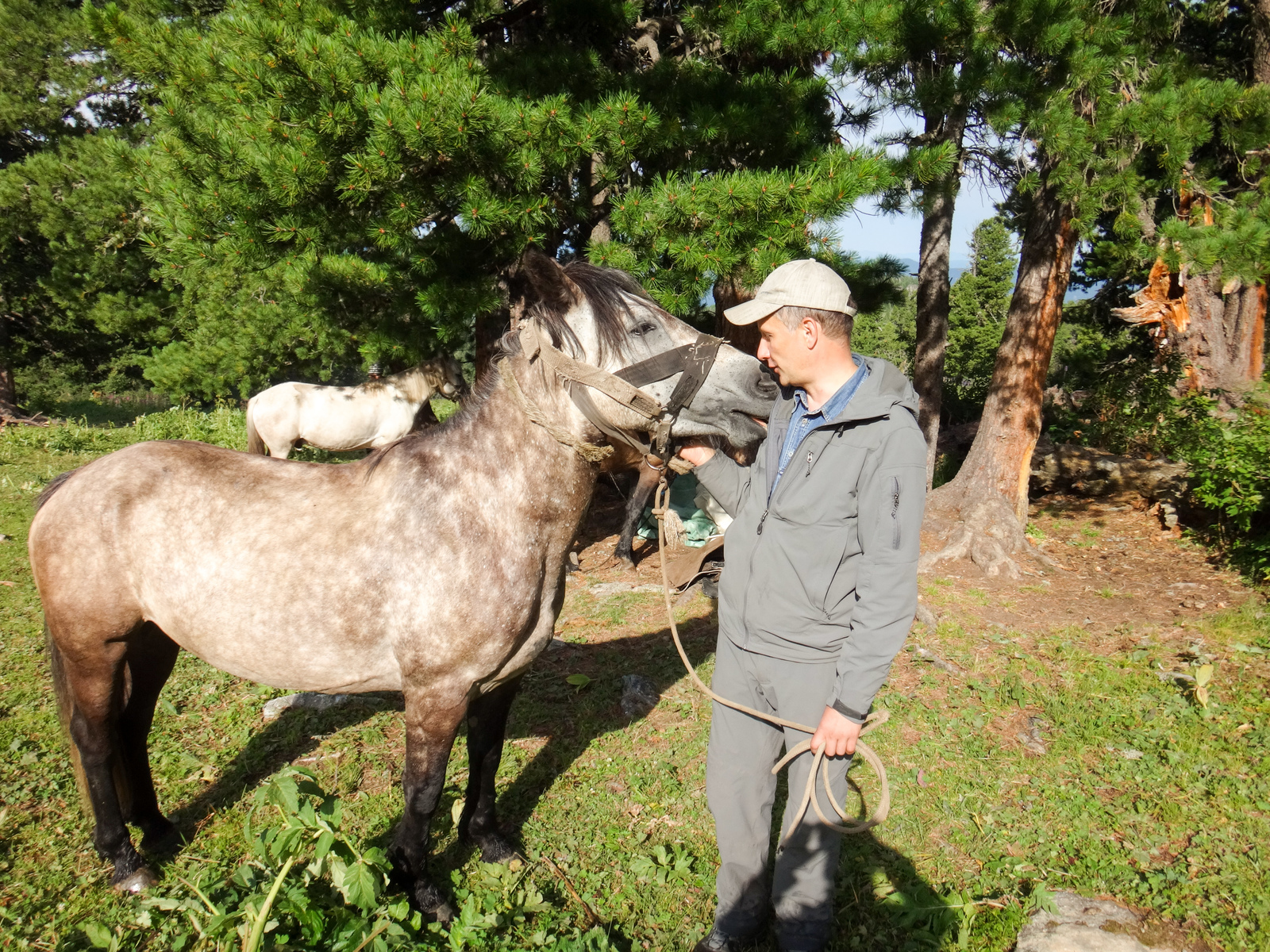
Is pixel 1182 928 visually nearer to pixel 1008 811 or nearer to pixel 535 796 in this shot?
pixel 1008 811

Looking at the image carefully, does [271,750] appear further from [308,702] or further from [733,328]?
[733,328]

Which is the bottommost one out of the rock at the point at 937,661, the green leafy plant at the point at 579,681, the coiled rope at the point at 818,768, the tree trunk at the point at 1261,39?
the green leafy plant at the point at 579,681

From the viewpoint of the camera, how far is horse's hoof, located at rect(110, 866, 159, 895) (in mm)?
2779

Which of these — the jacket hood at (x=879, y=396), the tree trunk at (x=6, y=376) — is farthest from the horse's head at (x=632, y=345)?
the tree trunk at (x=6, y=376)

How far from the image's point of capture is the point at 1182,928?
2652 mm

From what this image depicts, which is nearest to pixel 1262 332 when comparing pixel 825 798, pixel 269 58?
pixel 825 798

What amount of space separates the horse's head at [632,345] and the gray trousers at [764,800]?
768mm

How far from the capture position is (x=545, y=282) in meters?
2.21

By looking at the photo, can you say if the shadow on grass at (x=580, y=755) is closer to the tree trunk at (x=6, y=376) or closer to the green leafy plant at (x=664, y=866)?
the green leafy plant at (x=664, y=866)

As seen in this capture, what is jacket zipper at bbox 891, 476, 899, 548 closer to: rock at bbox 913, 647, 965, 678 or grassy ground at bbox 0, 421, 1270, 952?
grassy ground at bbox 0, 421, 1270, 952

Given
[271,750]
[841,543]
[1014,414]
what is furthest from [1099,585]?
[271,750]

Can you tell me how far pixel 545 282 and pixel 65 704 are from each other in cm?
262

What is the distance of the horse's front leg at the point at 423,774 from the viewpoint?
7.93ft

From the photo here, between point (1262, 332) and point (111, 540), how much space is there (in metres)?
11.9
